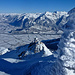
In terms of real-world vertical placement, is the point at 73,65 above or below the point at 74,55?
below

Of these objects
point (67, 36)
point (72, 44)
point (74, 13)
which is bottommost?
point (72, 44)

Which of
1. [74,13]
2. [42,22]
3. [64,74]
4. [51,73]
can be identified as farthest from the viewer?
[42,22]

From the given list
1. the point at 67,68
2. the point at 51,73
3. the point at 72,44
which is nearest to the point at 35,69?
the point at 51,73

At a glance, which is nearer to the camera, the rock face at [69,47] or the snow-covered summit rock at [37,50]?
the rock face at [69,47]

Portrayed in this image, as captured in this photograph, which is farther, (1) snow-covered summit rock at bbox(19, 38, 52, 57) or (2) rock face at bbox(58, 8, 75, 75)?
(1) snow-covered summit rock at bbox(19, 38, 52, 57)

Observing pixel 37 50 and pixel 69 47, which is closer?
pixel 69 47

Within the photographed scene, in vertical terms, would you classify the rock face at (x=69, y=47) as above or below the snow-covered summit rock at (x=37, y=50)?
above

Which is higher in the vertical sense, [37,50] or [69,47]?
[69,47]

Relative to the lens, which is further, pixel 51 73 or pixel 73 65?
pixel 51 73

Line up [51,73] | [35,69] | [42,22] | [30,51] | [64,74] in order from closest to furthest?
1. [64,74]
2. [51,73]
3. [35,69]
4. [30,51]
5. [42,22]

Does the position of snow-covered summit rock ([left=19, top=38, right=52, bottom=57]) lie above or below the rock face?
below

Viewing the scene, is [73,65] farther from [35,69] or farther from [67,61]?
[35,69]
